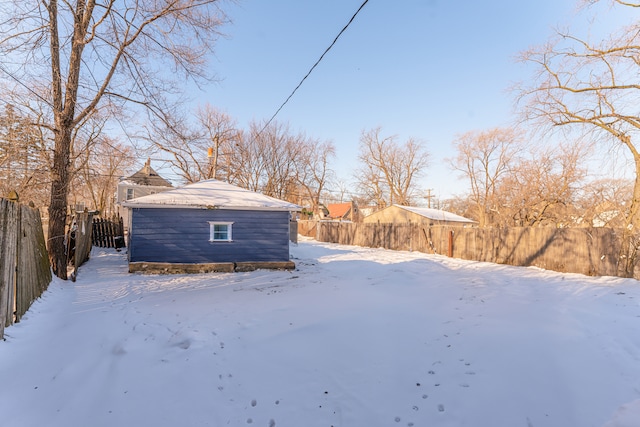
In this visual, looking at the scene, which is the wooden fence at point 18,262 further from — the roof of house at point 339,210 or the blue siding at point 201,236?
the roof of house at point 339,210

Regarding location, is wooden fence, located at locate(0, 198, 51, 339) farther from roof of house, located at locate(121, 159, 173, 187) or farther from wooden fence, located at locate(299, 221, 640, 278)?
roof of house, located at locate(121, 159, 173, 187)

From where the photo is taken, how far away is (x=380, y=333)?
4.89 metres

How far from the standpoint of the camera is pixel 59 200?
878 centimetres

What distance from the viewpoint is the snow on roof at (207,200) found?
10555mm

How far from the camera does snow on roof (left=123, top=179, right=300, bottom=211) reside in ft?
34.6

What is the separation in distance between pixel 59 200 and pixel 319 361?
8953mm

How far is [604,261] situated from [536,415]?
34.8 feet

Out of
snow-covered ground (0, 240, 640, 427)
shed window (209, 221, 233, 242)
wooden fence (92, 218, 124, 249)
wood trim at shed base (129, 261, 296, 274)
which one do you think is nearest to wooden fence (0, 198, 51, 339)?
snow-covered ground (0, 240, 640, 427)

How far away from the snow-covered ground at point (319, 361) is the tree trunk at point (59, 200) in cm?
153

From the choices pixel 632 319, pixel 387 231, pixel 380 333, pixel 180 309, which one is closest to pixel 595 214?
pixel 387 231

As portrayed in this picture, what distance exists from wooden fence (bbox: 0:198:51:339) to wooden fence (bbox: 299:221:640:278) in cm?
1487

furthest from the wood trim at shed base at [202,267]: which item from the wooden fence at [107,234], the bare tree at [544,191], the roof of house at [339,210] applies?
the roof of house at [339,210]

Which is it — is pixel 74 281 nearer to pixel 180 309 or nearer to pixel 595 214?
pixel 180 309

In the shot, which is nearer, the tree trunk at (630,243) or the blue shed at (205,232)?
the tree trunk at (630,243)
